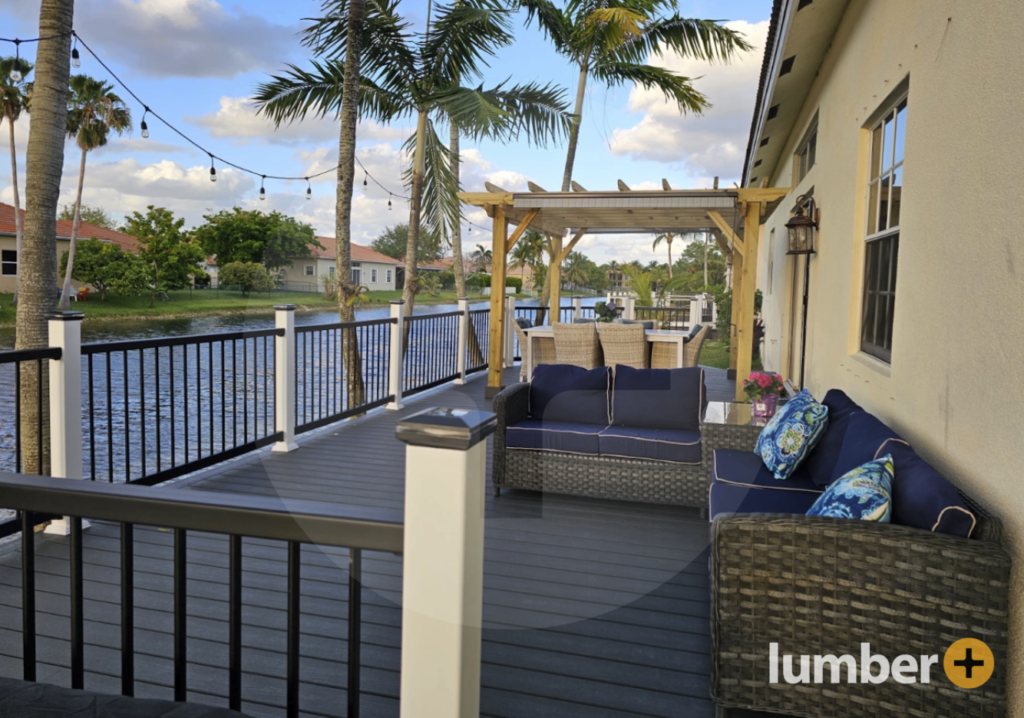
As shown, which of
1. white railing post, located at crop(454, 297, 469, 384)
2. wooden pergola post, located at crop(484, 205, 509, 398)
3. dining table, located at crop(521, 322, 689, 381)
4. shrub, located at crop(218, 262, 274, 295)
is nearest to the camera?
A: dining table, located at crop(521, 322, 689, 381)

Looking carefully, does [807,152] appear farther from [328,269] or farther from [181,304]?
[181,304]

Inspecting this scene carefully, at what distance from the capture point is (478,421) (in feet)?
4.06

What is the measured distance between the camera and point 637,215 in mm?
8812

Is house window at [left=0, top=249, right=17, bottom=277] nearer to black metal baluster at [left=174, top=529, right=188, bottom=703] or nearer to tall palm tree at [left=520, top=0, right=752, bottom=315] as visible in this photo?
tall palm tree at [left=520, top=0, right=752, bottom=315]

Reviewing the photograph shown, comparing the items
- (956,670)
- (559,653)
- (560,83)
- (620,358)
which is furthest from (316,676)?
(560,83)

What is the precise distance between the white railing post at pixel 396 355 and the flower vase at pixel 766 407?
3.73 metres

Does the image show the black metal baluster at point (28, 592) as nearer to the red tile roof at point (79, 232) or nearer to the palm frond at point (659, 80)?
the palm frond at point (659, 80)

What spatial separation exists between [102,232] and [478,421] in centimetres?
4055

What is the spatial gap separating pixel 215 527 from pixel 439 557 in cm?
44

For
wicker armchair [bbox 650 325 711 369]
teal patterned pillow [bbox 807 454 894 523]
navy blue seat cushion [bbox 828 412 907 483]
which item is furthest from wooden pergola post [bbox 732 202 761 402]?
teal patterned pillow [bbox 807 454 894 523]

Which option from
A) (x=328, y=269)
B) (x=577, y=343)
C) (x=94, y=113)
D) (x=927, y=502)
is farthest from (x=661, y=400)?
(x=94, y=113)

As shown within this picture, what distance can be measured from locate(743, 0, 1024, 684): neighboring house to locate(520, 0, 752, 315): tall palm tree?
782 centimetres

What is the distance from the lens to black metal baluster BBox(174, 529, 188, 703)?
4.57 ft

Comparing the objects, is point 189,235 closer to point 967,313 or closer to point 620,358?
point 620,358
